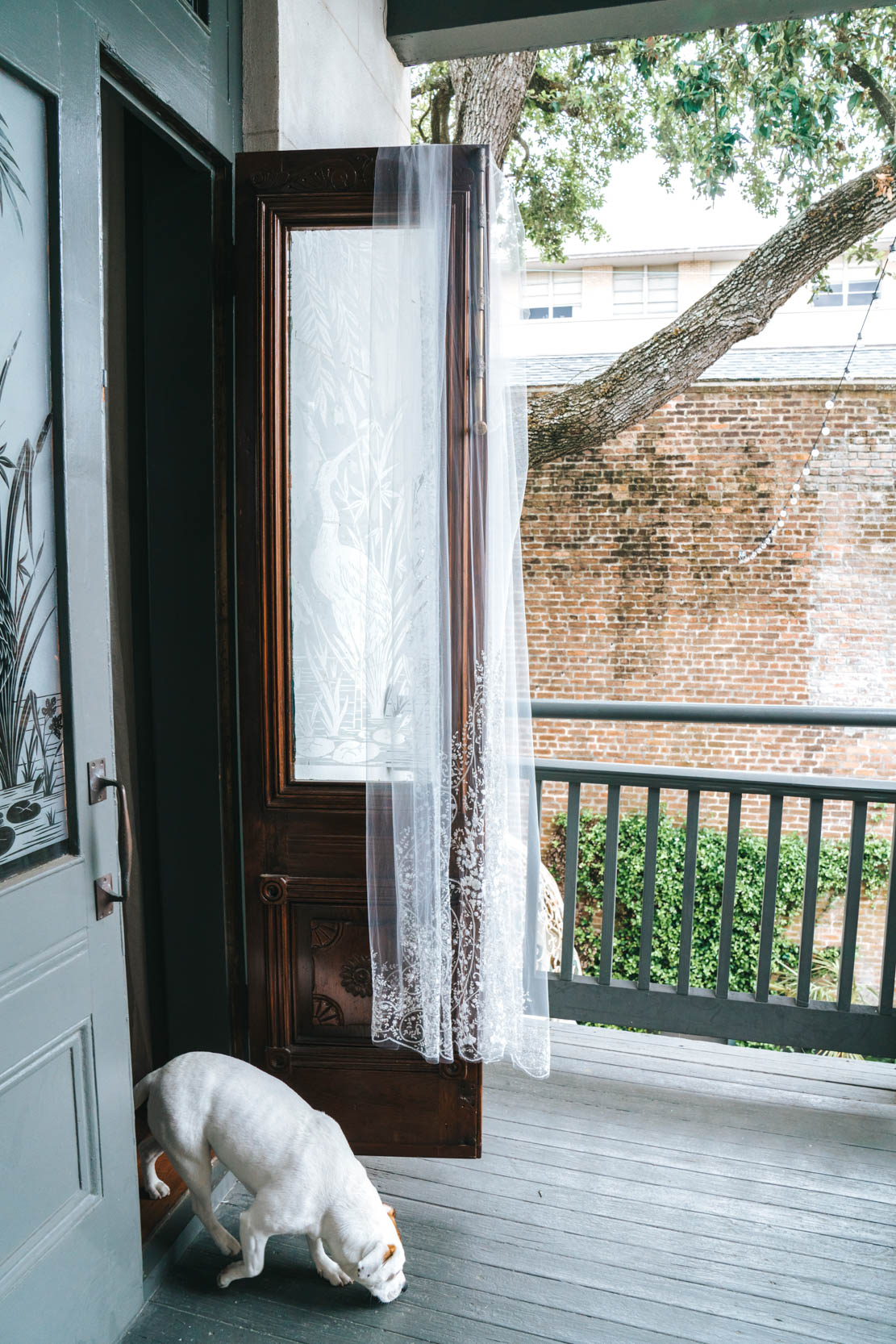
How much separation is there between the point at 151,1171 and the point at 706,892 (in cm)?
533

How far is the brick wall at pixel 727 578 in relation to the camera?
22.6ft

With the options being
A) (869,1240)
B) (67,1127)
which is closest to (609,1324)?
(869,1240)

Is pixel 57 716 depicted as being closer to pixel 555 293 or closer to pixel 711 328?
pixel 711 328

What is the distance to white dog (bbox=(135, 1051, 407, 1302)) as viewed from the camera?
1583mm

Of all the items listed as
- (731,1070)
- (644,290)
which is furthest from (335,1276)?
(644,290)

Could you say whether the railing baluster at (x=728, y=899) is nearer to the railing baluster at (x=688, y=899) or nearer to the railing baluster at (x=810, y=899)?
the railing baluster at (x=688, y=899)

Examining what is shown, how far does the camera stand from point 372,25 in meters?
2.43

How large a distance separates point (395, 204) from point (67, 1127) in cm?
187

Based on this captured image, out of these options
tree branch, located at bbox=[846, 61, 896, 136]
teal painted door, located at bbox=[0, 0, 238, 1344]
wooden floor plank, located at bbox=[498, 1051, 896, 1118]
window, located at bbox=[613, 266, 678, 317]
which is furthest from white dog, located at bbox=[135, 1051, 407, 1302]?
window, located at bbox=[613, 266, 678, 317]

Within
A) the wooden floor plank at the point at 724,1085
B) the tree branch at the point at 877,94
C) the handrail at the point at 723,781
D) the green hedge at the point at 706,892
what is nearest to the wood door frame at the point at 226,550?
the handrail at the point at 723,781

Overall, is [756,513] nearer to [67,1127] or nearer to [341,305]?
[341,305]

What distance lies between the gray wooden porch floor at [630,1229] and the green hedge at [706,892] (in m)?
4.01

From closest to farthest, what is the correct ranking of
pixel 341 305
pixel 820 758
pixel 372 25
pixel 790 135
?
pixel 341 305, pixel 372 25, pixel 790 135, pixel 820 758

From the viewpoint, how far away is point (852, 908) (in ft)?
8.16
